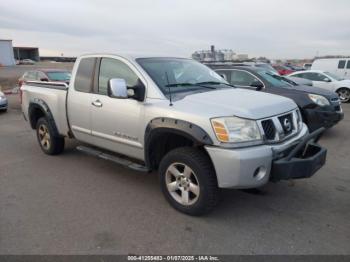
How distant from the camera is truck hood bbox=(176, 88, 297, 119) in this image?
128 inches

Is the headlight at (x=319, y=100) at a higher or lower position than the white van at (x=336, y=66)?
lower

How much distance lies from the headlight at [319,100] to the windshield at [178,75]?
3133mm

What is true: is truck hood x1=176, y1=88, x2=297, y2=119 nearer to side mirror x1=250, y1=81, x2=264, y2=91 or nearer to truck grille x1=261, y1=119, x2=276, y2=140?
truck grille x1=261, y1=119, x2=276, y2=140

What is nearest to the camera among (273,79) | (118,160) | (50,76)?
(118,160)

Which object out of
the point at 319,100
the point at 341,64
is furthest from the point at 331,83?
the point at 319,100

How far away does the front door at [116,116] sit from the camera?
395 centimetres

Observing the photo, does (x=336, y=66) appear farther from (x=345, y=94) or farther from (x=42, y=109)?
(x=42, y=109)

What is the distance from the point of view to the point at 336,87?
13.8 metres

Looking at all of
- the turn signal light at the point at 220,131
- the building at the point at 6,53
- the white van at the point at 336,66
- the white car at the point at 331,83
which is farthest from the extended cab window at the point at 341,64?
the building at the point at 6,53

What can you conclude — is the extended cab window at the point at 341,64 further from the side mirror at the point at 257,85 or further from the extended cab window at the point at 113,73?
the extended cab window at the point at 113,73

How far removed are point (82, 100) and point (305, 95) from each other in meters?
4.76

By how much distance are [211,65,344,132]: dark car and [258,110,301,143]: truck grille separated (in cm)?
324

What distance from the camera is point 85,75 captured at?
190 inches

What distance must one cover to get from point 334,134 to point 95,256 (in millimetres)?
6505
